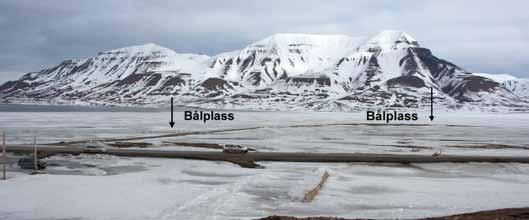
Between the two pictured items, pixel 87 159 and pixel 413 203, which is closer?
pixel 413 203

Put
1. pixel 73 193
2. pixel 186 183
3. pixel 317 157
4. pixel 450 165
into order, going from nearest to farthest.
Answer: pixel 73 193, pixel 186 183, pixel 450 165, pixel 317 157

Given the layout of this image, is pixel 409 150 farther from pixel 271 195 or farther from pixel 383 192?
pixel 271 195

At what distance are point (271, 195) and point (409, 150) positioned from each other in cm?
3449

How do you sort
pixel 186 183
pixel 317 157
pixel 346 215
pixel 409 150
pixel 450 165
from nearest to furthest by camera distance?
1. pixel 346 215
2. pixel 186 183
3. pixel 450 165
4. pixel 317 157
5. pixel 409 150

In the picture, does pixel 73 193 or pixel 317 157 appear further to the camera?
pixel 317 157

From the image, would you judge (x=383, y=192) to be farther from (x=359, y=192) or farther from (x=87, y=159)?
(x=87, y=159)

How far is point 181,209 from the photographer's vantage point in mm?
26703

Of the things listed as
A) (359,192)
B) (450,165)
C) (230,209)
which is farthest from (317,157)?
(230,209)

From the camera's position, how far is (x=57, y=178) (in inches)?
1455

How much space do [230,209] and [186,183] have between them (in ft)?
31.3

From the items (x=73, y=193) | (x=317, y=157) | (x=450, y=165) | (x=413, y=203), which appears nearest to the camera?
(x=413, y=203)

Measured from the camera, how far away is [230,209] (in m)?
26.9

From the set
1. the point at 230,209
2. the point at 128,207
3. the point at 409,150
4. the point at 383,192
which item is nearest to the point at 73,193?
the point at 128,207

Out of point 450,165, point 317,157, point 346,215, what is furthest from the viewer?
point 317,157
